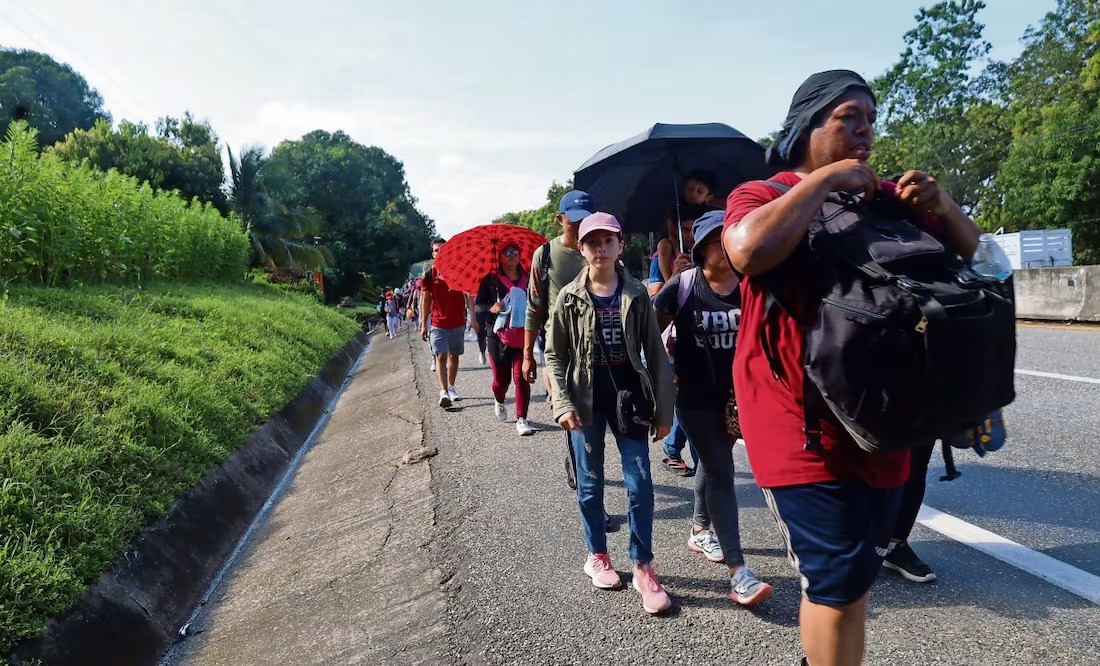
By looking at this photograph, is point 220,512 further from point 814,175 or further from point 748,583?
point 814,175

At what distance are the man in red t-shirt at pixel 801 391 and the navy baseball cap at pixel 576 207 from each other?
253 centimetres

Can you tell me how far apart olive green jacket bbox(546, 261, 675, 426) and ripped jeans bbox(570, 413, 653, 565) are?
0.38 ft

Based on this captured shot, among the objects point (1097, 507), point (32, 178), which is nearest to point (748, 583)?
point (1097, 507)

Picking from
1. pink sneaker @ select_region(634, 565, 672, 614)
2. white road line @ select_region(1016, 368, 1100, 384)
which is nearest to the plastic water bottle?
pink sneaker @ select_region(634, 565, 672, 614)

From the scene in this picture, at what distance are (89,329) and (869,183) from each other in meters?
6.89

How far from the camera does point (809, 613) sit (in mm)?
1809

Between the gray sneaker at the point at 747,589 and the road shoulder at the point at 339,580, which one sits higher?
the gray sneaker at the point at 747,589

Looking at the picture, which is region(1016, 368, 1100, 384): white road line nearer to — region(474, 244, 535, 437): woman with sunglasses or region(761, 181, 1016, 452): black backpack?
region(474, 244, 535, 437): woman with sunglasses

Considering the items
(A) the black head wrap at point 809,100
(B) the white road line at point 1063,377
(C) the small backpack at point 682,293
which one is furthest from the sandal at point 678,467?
(B) the white road line at point 1063,377

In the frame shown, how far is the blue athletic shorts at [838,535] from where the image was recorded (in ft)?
5.68

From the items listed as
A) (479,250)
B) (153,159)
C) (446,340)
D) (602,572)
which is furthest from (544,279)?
(153,159)

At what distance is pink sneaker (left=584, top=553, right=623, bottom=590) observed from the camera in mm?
3219

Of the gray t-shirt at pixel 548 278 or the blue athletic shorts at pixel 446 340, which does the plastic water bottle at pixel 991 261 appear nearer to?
the gray t-shirt at pixel 548 278

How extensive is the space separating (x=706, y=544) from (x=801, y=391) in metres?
2.03
